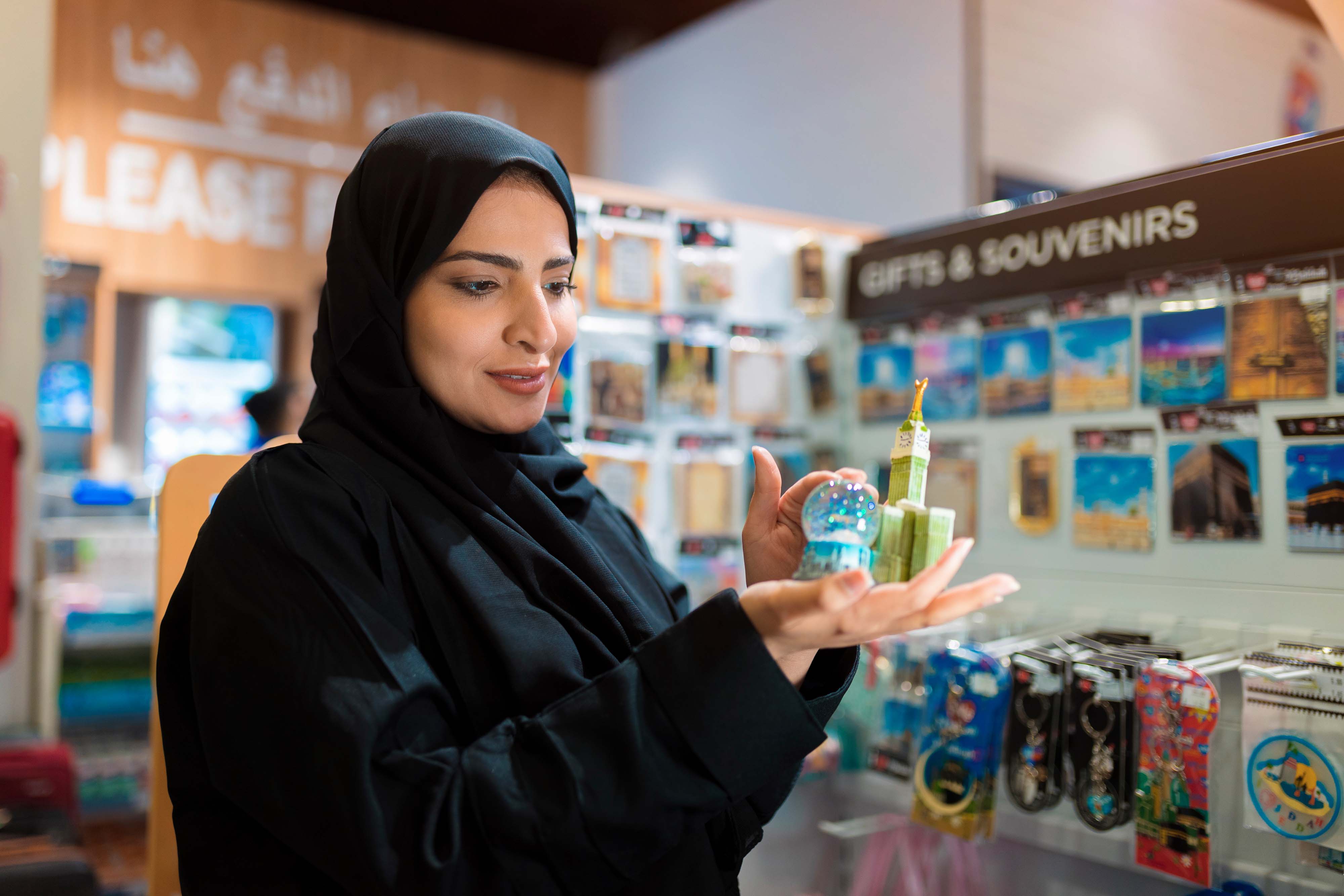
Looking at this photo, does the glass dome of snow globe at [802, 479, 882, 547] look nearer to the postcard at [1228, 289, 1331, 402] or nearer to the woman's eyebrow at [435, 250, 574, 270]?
the woman's eyebrow at [435, 250, 574, 270]

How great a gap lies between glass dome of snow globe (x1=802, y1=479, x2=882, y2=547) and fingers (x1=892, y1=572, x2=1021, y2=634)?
0.09m

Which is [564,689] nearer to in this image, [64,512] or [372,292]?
[372,292]

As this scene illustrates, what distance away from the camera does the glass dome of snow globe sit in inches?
35.1

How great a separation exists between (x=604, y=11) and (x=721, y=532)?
13.3 feet

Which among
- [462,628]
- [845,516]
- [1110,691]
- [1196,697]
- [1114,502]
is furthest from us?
[1114,502]

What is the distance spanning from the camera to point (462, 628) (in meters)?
1.00

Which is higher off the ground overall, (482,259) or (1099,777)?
(482,259)

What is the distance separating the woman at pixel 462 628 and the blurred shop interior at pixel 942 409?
0.64m

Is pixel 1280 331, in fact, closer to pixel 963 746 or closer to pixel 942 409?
pixel 942 409

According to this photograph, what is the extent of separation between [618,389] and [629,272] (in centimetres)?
25

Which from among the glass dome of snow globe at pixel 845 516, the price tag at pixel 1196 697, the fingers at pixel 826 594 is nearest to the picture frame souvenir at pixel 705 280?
the price tag at pixel 1196 697

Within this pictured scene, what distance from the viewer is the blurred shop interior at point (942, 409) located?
1.50 m

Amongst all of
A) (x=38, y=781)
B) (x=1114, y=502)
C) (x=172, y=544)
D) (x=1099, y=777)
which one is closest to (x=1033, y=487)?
(x=1114, y=502)

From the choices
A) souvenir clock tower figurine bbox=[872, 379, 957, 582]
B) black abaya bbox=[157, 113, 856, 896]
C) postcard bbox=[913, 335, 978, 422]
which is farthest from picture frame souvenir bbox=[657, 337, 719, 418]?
souvenir clock tower figurine bbox=[872, 379, 957, 582]
